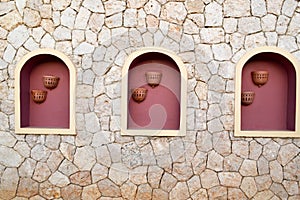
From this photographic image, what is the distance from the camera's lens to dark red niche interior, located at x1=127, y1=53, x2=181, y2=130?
11.0ft

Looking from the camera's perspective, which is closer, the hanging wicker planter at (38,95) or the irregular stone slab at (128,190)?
the irregular stone slab at (128,190)

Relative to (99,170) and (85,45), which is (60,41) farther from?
(99,170)

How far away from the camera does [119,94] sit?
3.12 m

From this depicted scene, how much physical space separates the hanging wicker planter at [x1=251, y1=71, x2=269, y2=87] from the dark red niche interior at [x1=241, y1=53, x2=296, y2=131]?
80 mm

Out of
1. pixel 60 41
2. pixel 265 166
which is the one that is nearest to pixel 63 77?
pixel 60 41

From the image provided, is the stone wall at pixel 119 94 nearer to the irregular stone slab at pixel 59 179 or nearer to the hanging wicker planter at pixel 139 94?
the irregular stone slab at pixel 59 179

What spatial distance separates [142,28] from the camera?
3.10 meters

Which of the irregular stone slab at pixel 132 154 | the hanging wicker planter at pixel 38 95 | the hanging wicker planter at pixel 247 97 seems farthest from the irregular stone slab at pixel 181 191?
the hanging wicker planter at pixel 38 95

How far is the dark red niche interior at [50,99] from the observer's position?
11.1 feet

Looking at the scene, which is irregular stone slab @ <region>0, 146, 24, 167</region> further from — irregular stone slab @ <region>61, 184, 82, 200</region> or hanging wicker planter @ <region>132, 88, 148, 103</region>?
hanging wicker planter @ <region>132, 88, 148, 103</region>

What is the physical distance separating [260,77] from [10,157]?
3.00 metres

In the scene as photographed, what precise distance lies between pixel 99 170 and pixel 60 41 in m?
1.51

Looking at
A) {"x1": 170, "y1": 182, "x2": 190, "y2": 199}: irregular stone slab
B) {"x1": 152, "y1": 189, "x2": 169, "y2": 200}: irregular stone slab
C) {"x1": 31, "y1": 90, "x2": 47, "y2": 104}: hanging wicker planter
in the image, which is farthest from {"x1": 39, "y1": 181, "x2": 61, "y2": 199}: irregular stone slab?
{"x1": 170, "y1": 182, "x2": 190, "y2": 199}: irregular stone slab

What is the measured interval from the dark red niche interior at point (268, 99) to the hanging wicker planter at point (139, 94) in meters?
1.18
